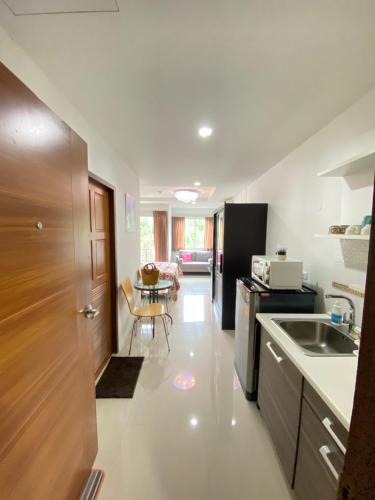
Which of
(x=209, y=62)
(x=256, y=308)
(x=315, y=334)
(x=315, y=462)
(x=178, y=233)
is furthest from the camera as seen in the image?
(x=178, y=233)

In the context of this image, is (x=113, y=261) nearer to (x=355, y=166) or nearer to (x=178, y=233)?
(x=355, y=166)

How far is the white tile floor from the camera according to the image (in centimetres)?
129

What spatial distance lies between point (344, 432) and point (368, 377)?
2.31 feet

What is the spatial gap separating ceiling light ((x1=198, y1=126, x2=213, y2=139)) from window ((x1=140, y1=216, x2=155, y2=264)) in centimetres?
577

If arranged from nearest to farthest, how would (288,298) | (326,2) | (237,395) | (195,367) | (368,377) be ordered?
(368,377) → (326,2) → (288,298) → (237,395) → (195,367)

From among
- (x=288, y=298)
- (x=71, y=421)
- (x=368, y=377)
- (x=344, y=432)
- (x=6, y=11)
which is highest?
(x=6, y=11)

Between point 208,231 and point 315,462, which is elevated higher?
point 208,231

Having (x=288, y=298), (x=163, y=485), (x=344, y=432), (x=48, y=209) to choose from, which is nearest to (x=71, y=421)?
(x=163, y=485)

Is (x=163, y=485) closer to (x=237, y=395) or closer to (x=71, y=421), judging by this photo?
(x=71, y=421)

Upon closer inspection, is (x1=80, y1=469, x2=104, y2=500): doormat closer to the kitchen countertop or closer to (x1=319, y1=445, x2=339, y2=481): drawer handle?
(x1=319, y1=445, x2=339, y2=481): drawer handle

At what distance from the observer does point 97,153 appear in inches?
81.2

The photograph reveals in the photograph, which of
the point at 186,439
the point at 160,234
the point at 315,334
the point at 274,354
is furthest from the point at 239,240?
the point at 160,234

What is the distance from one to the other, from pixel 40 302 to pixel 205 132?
192cm

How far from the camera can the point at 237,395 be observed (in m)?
2.02
